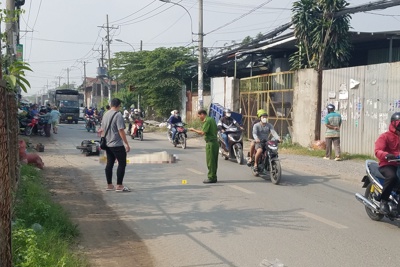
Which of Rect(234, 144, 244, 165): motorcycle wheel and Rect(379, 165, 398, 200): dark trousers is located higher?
Rect(379, 165, 398, 200): dark trousers

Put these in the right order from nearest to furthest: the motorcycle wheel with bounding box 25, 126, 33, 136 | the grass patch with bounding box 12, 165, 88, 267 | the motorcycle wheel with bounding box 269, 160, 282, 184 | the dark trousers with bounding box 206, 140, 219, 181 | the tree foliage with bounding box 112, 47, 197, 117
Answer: the grass patch with bounding box 12, 165, 88, 267
the motorcycle wheel with bounding box 269, 160, 282, 184
the dark trousers with bounding box 206, 140, 219, 181
the motorcycle wheel with bounding box 25, 126, 33, 136
the tree foliage with bounding box 112, 47, 197, 117

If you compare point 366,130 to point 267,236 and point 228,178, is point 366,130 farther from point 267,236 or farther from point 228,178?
point 267,236

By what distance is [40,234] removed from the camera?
19.2 ft

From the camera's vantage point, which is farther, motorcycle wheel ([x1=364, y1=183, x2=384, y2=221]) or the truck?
the truck

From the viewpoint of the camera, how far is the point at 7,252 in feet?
12.8

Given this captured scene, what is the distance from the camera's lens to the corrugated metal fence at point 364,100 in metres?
14.1

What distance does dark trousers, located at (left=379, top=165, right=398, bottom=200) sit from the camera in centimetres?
693

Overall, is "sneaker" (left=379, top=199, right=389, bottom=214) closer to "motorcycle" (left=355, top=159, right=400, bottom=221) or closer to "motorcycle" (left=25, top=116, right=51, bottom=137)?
"motorcycle" (left=355, top=159, right=400, bottom=221)

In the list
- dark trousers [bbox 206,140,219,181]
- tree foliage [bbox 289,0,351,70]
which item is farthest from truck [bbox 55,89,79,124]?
dark trousers [bbox 206,140,219,181]

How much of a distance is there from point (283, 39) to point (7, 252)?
20.2 metres

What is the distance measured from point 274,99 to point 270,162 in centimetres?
1010

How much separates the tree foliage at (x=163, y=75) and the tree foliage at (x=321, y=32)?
14.4m

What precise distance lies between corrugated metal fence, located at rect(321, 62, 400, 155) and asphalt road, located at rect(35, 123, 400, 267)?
3.45 metres

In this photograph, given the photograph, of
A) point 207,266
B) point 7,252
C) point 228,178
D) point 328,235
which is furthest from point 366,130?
point 7,252
